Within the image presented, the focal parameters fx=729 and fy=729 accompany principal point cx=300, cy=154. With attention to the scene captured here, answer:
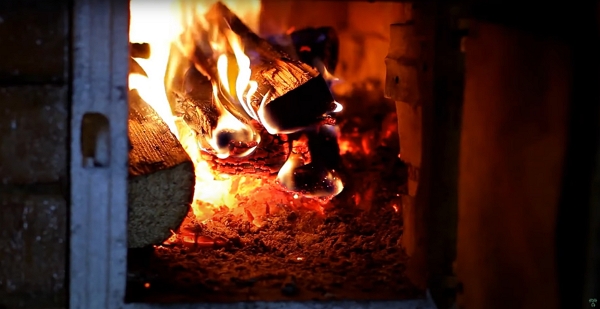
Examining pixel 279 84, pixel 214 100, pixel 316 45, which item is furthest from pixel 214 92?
pixel 316 45

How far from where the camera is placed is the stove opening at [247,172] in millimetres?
1382

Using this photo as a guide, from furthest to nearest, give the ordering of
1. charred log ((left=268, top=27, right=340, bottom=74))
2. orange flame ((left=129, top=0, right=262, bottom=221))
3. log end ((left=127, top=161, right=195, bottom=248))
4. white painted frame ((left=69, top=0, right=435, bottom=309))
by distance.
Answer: charred log ((left=268, top=27, right=340, bottom=74)) < orange flame ((left=129, top=0, right=262, bottom=221)) < log end ((left=127, top=161, right=195, bottom=248)) < white painted frame ((left=69, top=0, right=435, bottom=309))

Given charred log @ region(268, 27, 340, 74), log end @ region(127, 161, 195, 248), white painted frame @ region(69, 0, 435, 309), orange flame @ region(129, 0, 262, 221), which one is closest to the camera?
white painted frame @ region(69, 0, 435, 309)

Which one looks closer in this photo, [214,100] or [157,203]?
[157,203]

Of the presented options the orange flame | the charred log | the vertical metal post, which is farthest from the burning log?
the charred log

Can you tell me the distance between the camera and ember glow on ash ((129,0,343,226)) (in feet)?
5.63

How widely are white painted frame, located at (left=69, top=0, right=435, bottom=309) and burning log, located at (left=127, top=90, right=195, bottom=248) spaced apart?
5.2 inches

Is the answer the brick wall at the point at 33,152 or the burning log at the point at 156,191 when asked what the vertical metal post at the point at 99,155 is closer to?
the brick wall at the point at 33,152

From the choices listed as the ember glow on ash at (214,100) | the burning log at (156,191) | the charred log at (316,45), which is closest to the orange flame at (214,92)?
the ember glow on ash at (214,100)

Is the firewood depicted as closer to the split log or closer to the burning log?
the split log

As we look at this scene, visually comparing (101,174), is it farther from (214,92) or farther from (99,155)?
(214,92)

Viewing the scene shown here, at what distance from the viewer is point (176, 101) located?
70.7 inches

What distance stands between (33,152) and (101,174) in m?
0.12

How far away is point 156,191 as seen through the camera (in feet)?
4.58
